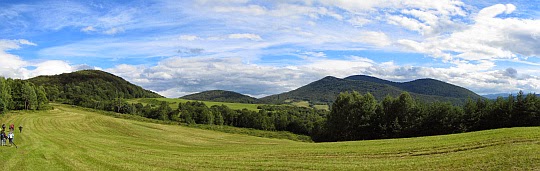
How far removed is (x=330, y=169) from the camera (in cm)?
2775

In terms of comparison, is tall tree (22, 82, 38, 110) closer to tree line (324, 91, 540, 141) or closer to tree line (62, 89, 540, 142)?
tree line (62, 89, 540, 142)

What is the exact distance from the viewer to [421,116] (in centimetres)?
7206

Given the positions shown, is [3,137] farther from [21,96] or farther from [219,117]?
[219,117]

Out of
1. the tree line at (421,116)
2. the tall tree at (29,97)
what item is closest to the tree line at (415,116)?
the tree line at (421,116)

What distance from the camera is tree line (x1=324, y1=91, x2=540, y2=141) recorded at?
6638 cm

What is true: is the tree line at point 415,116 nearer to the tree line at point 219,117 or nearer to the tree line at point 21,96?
the tree line at point 219,117

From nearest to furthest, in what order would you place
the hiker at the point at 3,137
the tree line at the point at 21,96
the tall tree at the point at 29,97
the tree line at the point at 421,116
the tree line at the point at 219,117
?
1. the hiker at the point at 3,137
2. the tree line at the point at 421,116
3. the tree line at the point at 21,96
4. the tall tree at the point at 29,97
5. the tree line at the point at 219,117

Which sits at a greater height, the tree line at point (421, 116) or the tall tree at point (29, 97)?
the tall tree at point (29, 97)

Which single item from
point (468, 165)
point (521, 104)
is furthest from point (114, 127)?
point (521, 104)

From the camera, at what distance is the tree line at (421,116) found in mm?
66375

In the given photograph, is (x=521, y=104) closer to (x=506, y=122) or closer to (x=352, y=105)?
(x=506, y=122)

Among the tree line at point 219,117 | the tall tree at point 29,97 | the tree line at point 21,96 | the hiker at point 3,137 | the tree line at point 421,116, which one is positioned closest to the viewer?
the hiker at point 3,137

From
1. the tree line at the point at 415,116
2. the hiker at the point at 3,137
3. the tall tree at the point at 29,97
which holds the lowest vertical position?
the hiker at the point at 3,137

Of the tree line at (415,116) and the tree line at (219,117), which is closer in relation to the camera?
the tree line at (415,116)
